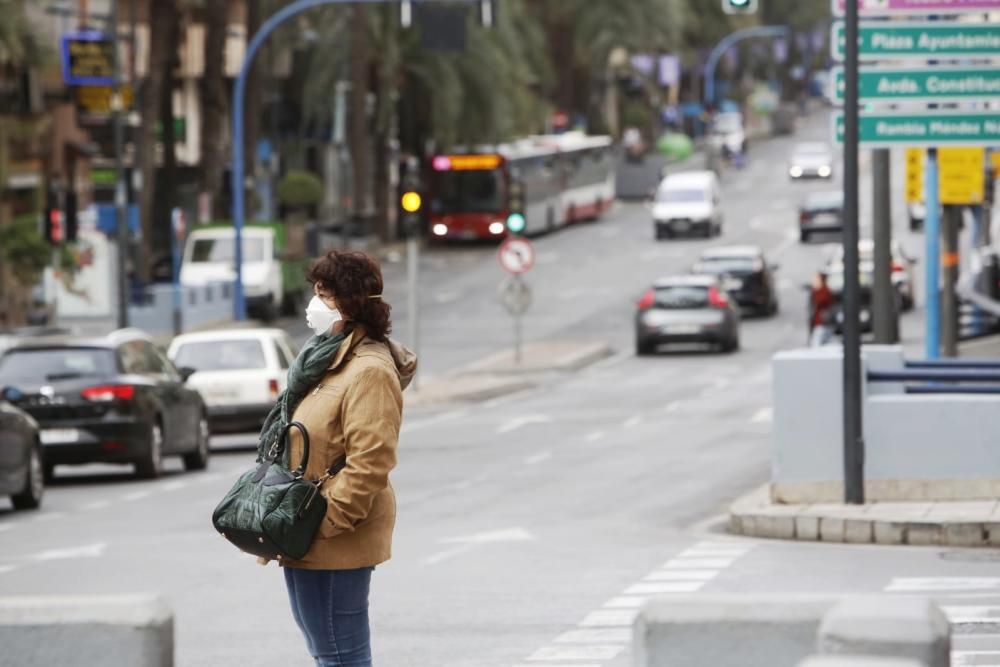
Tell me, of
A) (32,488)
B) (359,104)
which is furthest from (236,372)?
(359,104)

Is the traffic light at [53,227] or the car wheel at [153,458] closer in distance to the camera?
the car wheel at [153,458]

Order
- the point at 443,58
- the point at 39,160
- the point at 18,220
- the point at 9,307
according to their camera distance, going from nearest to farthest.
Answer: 1. the point at 18,220
2. the point at 9,307
3. the point at 39,160
4. the point at 443,58

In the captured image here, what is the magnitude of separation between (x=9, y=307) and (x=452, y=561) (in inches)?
1633

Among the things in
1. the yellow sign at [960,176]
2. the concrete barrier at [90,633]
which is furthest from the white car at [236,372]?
the concrete barrier at [90,633]

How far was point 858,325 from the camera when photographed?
1794 cm

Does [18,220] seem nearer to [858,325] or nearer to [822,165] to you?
[858,325]

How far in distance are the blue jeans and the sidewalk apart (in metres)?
32.5

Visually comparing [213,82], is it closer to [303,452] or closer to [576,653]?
[576,653]

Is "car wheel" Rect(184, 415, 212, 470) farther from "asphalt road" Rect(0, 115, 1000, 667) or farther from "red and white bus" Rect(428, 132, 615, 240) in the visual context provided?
"red and white bus" Rect(428, 132, 615, 240)

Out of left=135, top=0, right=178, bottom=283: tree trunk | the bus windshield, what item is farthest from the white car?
the bus windshield

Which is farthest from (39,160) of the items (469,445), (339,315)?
(339,315)

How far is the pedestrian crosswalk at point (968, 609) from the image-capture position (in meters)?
11.7

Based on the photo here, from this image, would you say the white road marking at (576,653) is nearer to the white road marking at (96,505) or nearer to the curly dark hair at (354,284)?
the curly dark hair at (354,284)

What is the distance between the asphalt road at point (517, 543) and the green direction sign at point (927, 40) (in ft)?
12.7
